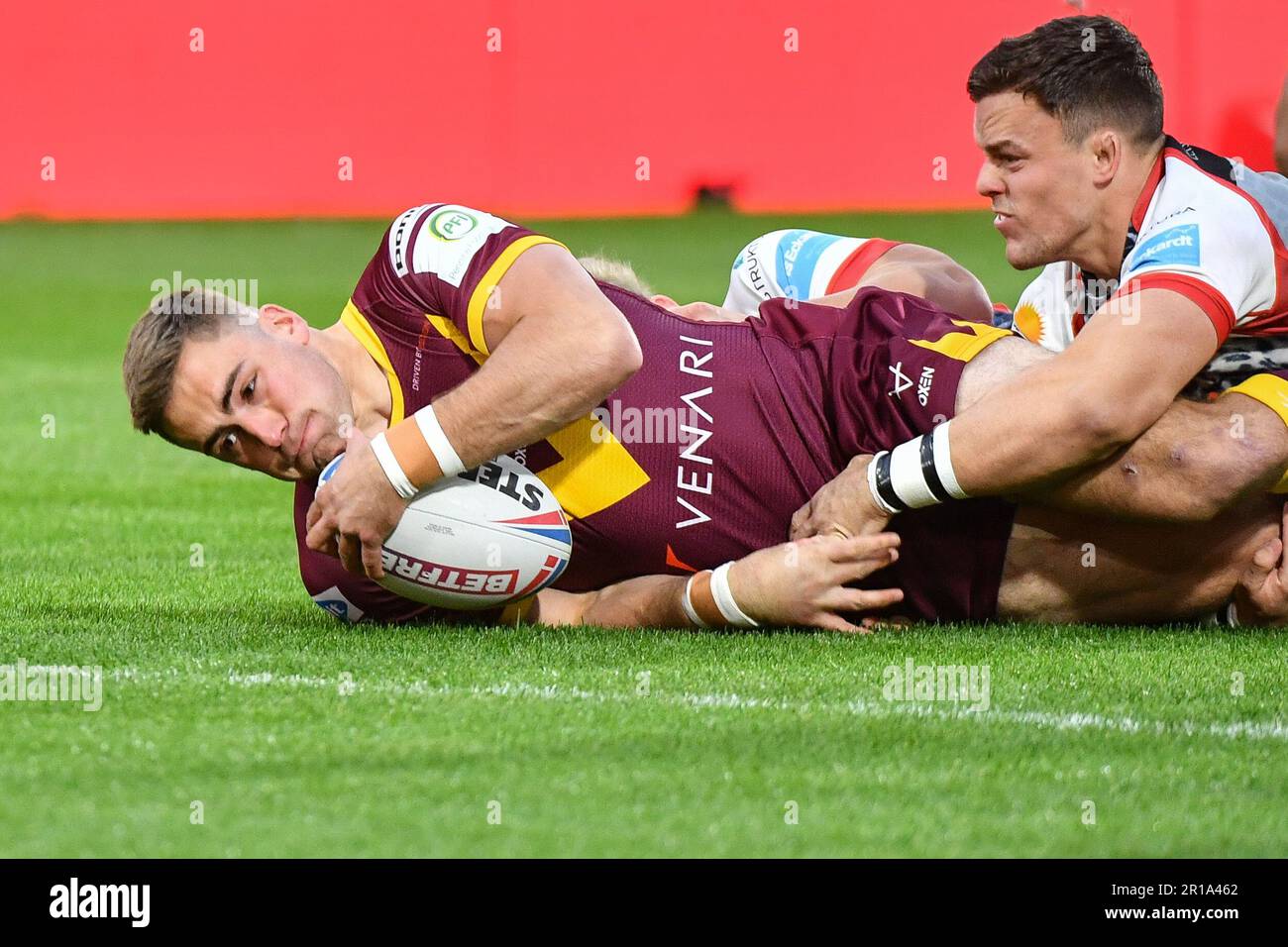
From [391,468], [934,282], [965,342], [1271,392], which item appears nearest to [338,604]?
[391,468]

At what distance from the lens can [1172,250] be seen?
4113mm

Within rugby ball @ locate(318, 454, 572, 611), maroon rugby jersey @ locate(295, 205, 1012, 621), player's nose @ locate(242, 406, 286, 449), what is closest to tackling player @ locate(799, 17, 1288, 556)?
maroon rugby jersey @ locate(295, 205, 1012, 621)

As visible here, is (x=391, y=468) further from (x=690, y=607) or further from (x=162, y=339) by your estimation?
(x=690, y=607)

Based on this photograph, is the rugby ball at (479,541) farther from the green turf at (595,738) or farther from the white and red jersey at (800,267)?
the white and red jersey at (800,267)

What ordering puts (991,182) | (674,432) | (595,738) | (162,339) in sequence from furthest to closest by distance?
1. (991,182)
2. (674,432)
3. (162,339)
4. (595,738)

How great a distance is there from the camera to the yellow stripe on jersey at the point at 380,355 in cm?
436

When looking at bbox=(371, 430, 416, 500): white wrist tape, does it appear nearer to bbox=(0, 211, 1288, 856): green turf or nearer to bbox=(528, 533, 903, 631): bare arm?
bbox=(0, 211, 1288, 856): green turf

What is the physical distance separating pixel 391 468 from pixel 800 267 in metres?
1.88

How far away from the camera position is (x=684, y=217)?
77.8 feet

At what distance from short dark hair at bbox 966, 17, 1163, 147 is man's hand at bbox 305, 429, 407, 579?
1.84 metres

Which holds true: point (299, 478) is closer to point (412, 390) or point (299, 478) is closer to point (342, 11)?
point (412, 390)

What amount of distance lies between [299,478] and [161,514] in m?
2.59

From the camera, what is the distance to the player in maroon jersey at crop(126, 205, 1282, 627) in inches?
165

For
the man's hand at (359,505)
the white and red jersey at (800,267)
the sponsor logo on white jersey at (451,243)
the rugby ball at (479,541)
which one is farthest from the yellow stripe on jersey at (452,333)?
the white and red jersey at (800,267)
